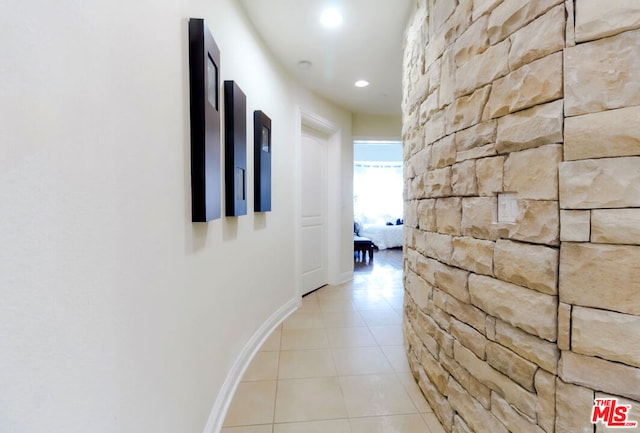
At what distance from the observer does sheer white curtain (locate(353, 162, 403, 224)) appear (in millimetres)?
9898

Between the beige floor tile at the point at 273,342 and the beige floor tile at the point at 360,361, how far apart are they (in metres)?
0.46

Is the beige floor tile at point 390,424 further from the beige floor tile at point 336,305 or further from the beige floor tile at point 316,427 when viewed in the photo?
the beige floor tile at point 336,305

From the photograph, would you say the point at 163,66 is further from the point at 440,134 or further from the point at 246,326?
the point at 246,326

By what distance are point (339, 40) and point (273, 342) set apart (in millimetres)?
2536

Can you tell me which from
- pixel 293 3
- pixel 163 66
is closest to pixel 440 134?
pixel 163 66

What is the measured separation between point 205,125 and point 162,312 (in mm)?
743

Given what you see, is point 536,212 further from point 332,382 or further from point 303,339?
point 303,339

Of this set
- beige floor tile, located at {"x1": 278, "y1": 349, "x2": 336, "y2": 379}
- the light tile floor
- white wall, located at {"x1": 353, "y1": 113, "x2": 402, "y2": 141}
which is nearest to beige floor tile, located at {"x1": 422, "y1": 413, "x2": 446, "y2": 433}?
the light tile floor

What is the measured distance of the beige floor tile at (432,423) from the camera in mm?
1505

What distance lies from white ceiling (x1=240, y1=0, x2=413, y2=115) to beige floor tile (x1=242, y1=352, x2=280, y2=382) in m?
2.47

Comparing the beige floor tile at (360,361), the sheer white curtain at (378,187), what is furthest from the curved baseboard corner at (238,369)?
the sheer white curtain at (378,187)

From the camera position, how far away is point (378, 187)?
997 centimetres

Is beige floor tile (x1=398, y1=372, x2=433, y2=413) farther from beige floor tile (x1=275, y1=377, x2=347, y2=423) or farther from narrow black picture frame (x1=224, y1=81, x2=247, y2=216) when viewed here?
narrow black picture frame (x1=224, y1=81, x2=247, y2=216)

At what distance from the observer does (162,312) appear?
3.25ft
